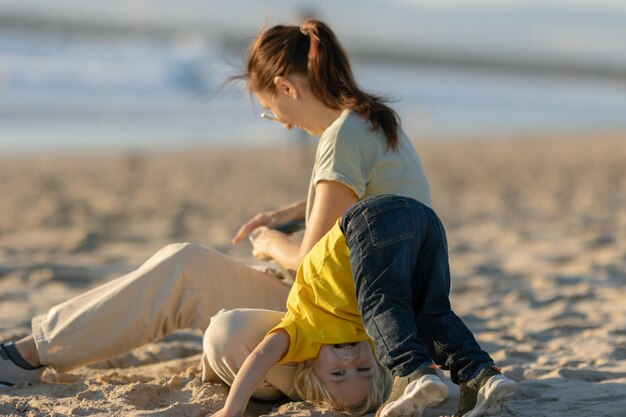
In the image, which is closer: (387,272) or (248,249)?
(387,272)

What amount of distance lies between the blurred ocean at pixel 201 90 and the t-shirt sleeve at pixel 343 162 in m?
11.0

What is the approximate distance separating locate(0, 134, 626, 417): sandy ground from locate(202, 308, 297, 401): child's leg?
8 cm

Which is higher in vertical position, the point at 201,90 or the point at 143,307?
the point at 201,90

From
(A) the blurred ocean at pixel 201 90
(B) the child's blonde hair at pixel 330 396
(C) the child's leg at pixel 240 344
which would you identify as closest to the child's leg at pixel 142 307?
(C) the child's leg at pixel 240 344

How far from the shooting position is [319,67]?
2.82 m

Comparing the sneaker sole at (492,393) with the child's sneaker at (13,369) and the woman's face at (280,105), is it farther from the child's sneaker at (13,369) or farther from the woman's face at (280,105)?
the child's sneaker at (13,369)

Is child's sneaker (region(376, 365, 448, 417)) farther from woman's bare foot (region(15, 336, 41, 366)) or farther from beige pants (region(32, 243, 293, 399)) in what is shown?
woman's bare foot (region(15, 336, 41, 366))

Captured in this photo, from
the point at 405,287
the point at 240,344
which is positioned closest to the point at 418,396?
the point at 405,287

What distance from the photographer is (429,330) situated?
2414 millimetres

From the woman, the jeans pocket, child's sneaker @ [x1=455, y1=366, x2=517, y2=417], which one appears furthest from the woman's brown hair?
child's sneaker @ [x1=455, y1=366, x2=517, y2=417]

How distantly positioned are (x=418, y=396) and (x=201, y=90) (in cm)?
1657

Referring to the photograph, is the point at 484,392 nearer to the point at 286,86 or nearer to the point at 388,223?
the point at 388,223

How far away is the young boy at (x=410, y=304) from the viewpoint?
228 centimetres

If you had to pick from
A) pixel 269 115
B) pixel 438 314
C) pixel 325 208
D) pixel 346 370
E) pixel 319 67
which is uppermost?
pixel 319 67
